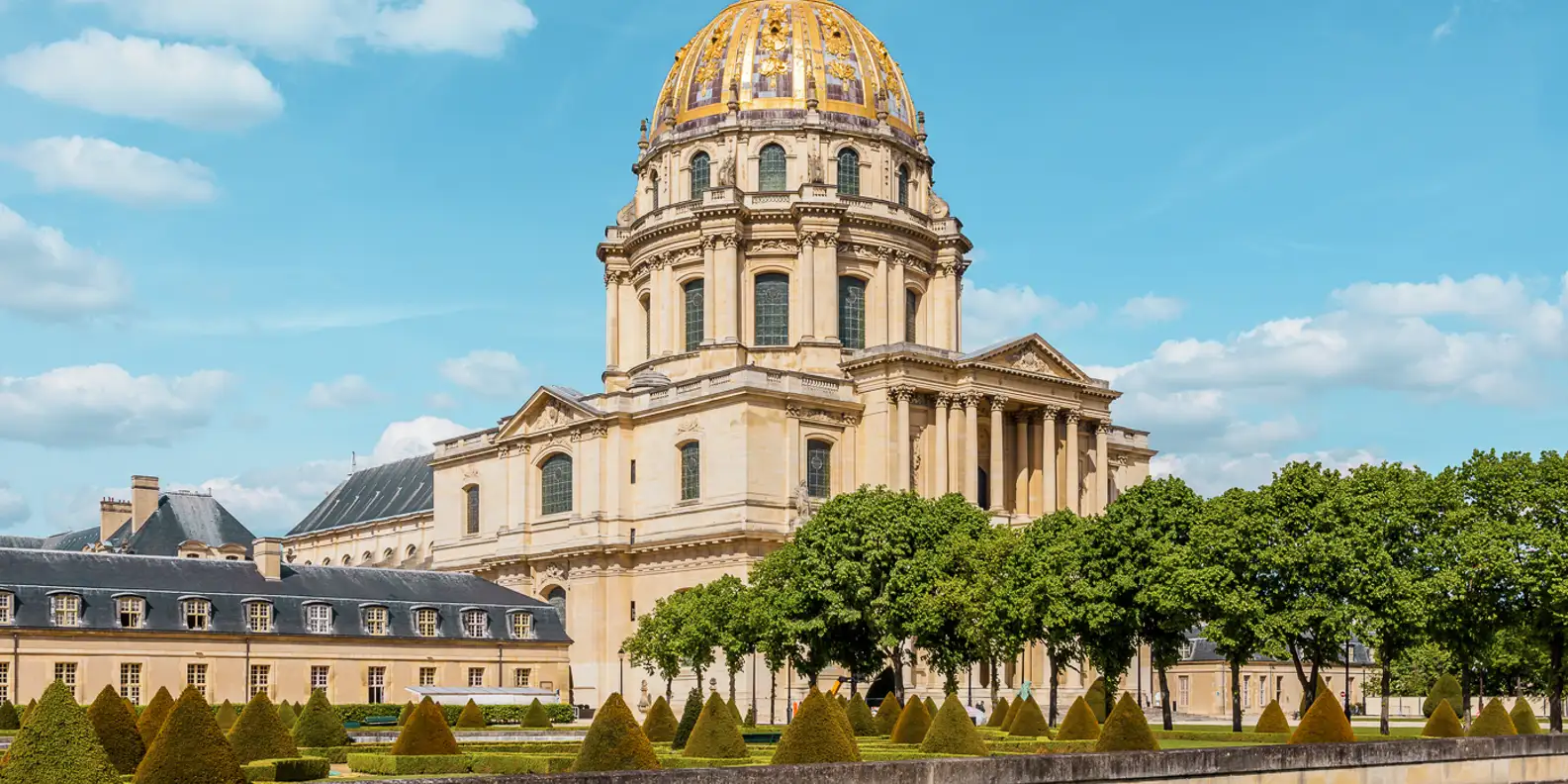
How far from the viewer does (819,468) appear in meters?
81.5

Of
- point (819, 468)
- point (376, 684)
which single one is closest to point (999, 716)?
point (819, 468)

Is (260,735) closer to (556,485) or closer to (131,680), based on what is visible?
(131,680)

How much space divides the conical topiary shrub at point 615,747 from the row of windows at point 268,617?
41202mm

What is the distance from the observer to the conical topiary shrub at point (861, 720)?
168 feet

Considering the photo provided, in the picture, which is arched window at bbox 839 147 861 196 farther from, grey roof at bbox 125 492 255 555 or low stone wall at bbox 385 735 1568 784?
low stone wall at bbox 385 735 1568 784

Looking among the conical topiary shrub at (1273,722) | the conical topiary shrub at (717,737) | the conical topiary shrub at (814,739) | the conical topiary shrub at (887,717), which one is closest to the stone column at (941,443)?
the conical topiary shrub at (887,717)

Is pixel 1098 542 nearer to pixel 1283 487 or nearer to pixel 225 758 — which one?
pixel 1283 487

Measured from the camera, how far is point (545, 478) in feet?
293

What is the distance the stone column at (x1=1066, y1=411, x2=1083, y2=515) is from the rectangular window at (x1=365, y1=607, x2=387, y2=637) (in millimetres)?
31786

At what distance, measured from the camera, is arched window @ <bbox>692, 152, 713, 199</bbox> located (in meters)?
92.8

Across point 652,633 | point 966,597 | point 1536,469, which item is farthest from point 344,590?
point 1536,469

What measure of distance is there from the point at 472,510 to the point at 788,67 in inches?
1118

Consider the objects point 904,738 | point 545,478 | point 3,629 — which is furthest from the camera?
point 545,478

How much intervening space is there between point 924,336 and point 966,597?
35.1 m
